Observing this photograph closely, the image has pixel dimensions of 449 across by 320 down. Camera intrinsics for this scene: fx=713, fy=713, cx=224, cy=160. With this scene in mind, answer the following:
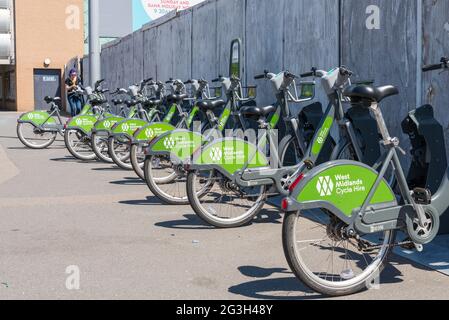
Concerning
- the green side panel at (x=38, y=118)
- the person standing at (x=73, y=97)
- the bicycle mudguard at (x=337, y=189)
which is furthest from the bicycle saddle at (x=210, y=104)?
the person standing at (x=73, y=97)

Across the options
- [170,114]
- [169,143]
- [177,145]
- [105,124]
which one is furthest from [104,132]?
[177,145]

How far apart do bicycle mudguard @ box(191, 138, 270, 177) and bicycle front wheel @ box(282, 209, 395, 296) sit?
1.33m

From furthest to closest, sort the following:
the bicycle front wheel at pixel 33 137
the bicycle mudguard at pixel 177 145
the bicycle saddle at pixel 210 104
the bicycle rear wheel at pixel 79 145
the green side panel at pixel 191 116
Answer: the bicycle front wheel at pixel 33 137 < the bicycle rear wheel at pixel 79 145 < the green side panel at pixel 191 116 < the bicycle saddle at pixel 210 104 < the bicycle mudguard at pixel 177 145

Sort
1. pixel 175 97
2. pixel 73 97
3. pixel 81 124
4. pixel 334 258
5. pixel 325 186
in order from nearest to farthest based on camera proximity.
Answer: pixel 325 186
pixel 334 258
pixel 175 97
pixel 81 124
pixel 73 97

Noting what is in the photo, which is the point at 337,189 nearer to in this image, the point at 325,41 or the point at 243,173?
the point at 243,173

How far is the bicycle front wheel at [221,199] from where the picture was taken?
6.22m

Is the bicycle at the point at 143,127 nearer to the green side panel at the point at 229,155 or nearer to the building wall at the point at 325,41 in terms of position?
the building wall at the point at 325,41

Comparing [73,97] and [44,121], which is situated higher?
[73,97]

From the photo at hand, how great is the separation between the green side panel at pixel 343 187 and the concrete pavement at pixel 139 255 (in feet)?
1.85

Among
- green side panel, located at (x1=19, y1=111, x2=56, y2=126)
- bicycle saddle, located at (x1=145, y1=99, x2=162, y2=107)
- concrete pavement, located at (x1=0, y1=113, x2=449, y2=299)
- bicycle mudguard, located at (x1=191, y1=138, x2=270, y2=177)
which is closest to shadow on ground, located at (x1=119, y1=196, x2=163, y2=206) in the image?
concrete pavement, located at (x1=0, y1=113, x2=449, y2=299)

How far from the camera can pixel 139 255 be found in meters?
5.25

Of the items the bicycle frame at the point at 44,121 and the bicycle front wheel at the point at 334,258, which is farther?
the bicycle frame at the point at 44,121

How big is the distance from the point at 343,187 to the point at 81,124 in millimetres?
8690
